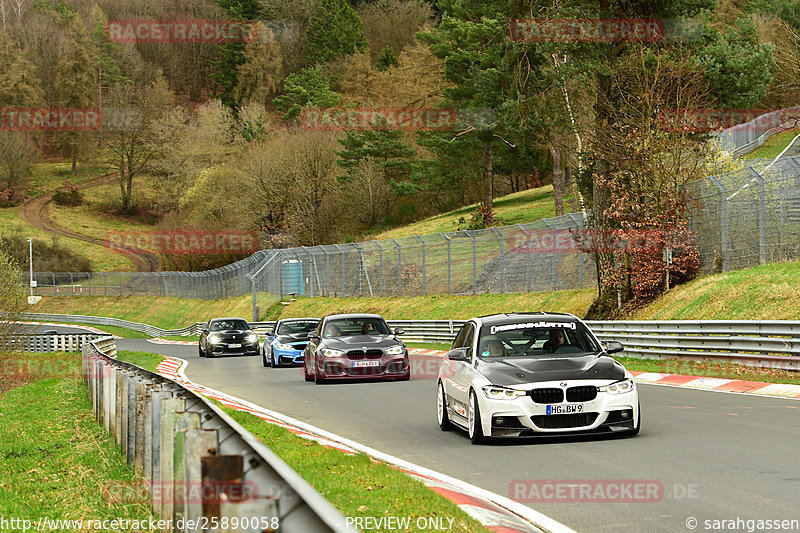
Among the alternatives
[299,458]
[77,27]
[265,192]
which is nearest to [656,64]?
[299,458]

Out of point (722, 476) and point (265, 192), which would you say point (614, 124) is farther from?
point (265, 192)

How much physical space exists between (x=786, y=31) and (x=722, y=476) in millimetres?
61638

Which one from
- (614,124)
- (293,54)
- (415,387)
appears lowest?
(415,387)

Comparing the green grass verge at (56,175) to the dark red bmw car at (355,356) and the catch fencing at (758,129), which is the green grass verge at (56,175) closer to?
the catch fencing at (758,129)

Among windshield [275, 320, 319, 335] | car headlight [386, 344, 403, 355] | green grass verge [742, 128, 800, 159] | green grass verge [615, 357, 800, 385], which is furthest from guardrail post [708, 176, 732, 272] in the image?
green grass verge [742, 128, 800, 159]

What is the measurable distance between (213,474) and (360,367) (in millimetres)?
17841

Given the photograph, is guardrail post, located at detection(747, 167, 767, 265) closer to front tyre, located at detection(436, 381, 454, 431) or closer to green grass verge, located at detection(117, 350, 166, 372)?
front tyre, located at detection(436, 381, 454, 431)

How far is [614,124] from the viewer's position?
29859 mm

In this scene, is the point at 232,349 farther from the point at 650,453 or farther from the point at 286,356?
the point at 650,453

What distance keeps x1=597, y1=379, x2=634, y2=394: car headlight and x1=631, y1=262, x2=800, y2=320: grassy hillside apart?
11.4 meters

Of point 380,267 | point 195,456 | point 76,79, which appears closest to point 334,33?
point 76,79

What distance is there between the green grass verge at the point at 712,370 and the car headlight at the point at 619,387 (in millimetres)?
7235

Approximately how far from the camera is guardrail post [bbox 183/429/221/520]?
4.83m

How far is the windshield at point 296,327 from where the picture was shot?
31203mm
